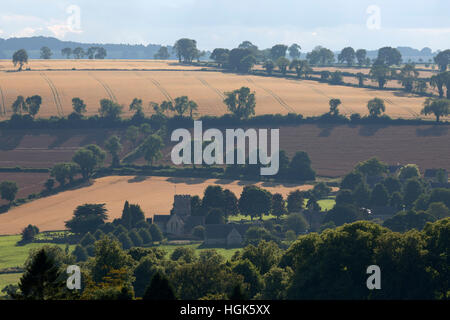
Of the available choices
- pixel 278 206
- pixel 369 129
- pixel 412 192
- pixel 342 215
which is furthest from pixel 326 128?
pixel 342 215

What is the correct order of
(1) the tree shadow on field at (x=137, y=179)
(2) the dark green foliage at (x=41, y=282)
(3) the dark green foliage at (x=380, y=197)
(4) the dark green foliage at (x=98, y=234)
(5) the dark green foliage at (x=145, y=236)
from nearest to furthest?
(2) the dark green foliage at (x=41, y=282), (4) the dark green foliage at (x=98, y=234), (5) the dark green foliage at (x=145, y=236), (3) the dark green foliage at (x=380, y=197), (1) the tree shadow on field at (x=137, y=179)

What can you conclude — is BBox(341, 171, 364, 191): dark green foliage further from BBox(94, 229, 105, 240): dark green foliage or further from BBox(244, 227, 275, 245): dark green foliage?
BBox(94, 229, 105, 240): dark green foliage

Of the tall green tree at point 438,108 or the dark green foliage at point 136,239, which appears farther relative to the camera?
the tall green tree at point 438,108

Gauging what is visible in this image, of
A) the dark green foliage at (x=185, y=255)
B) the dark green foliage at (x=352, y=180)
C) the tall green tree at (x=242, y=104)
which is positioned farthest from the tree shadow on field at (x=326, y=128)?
the dark green foliage at (x=185, y=255)

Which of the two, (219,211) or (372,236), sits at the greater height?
(372,236)

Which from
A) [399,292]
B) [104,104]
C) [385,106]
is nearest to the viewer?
[399,292]

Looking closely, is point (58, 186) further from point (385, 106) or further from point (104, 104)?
point (385, 106)

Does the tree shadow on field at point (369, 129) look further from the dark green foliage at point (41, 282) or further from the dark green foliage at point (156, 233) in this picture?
the dark green foliage at point (41, 282)
